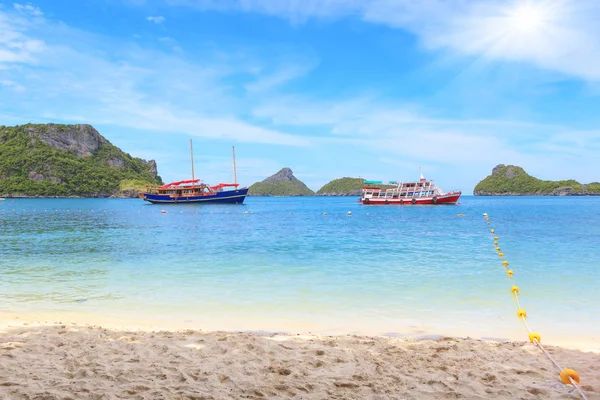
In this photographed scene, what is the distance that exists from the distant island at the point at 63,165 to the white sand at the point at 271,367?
146 m

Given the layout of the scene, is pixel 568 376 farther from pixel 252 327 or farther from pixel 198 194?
pixel 198 194

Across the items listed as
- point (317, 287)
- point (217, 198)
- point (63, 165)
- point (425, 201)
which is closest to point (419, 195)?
point (425, 201)

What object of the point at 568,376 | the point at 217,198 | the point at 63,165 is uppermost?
the point at 63,165

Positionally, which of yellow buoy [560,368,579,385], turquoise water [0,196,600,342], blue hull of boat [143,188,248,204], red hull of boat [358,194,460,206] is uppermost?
blue hull of boat [143,188,248,204]

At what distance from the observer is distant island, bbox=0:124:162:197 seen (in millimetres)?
132750

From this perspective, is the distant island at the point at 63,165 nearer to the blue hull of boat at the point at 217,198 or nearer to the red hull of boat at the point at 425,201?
the blue hull of boat at the point at 217,198

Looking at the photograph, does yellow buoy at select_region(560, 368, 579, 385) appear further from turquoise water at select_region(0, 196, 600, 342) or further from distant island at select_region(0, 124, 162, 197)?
distant island at select_region(0, 124, 162, 197)

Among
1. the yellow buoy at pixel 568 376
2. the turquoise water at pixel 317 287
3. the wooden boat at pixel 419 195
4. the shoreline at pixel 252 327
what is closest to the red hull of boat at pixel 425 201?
the wooden boat at pixel 419 195

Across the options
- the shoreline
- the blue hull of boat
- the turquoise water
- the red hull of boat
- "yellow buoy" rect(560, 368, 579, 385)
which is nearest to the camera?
"yellow buoy" rect(560, 368, 579, 385)

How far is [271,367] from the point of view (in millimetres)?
4586

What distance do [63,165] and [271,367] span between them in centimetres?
16199

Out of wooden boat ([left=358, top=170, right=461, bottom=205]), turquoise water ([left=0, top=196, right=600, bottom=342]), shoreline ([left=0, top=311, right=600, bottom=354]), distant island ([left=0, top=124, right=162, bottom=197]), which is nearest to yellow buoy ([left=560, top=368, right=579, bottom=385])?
shoreline ([left=0, top=311, right=600, bottom=354])

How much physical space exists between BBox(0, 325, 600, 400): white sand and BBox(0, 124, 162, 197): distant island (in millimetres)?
146327

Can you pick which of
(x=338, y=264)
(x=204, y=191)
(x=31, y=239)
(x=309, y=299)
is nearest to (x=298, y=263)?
(x=338, y=264)
